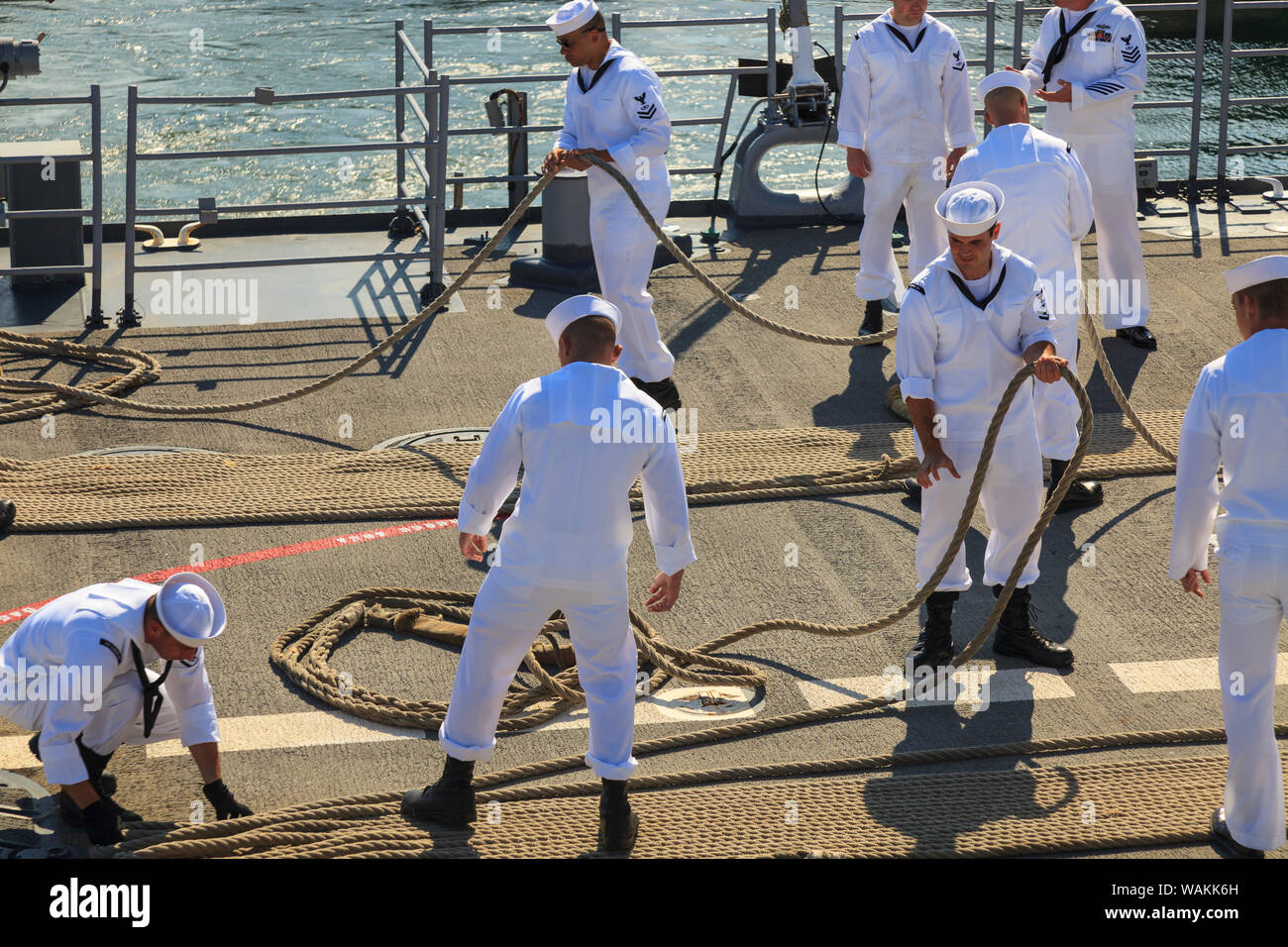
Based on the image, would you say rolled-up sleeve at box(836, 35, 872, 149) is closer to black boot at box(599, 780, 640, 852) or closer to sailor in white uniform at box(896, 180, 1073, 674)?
sailor in white uniform at box(896, 180, 1073, 674)

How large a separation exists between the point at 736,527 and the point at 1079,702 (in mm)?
2070

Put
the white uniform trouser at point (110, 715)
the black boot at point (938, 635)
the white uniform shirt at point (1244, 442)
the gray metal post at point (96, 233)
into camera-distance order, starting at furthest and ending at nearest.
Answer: the gray metal post at point (96, 233) → the black boot at point (938, 635) → the white uniform trouser at point (110, 715) → the white uniform shirt at point (1244, 442)

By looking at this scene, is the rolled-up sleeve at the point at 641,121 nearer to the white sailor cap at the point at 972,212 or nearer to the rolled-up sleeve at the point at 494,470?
the white sailor cap at the point at 972,212

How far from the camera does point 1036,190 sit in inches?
284

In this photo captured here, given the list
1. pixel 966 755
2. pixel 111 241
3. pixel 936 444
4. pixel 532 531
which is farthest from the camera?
pixel 111 241

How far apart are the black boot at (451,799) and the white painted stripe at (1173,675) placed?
2753mm

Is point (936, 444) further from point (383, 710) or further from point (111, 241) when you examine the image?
point (111, 241)

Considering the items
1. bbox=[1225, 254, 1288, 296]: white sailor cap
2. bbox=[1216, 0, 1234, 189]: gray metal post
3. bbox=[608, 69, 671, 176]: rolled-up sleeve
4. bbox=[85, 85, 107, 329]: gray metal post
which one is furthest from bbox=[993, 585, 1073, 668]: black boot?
bbox=[1216, 0, 1234, 189]: gray metal post

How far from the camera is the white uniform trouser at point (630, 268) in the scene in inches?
341

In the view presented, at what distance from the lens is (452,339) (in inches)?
394

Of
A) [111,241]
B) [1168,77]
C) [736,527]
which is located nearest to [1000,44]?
[1168,77]

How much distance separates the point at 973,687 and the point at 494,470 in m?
2.39

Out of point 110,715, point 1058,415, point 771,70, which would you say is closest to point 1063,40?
point 1058,415

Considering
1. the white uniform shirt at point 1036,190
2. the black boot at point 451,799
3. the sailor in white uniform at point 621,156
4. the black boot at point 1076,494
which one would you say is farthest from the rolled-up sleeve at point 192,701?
the black boot at point 1076,494
